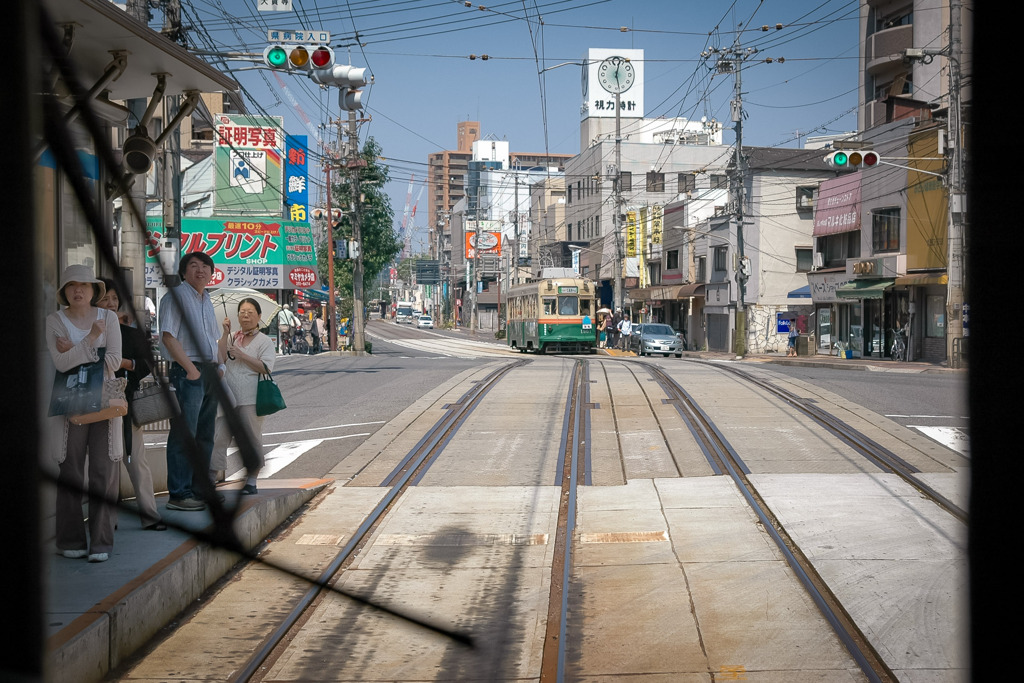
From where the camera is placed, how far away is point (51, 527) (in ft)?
18.2

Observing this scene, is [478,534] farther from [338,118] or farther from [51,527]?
[338,118]

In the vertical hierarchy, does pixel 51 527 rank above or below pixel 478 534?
above

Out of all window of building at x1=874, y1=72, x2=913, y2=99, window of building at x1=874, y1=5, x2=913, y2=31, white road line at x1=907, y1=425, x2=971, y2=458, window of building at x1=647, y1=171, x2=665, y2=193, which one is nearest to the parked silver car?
window of building at x1=874, y1=72, x2=913, y2=99

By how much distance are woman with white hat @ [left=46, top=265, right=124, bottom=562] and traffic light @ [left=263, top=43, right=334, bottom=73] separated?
7.18 meters

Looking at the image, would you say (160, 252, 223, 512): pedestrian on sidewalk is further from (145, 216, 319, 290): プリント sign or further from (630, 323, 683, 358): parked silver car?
(630, 323, 683, 358): parked silver car

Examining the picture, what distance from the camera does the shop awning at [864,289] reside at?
104 feet

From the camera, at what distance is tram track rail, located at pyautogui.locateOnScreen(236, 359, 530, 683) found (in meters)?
4.59

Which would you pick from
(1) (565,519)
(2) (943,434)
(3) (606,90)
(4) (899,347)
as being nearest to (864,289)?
(4) (899,347)

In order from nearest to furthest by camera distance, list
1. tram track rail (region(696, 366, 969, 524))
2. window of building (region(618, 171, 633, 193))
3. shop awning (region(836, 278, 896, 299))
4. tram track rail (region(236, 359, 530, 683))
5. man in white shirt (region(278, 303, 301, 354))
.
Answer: tram track rail (region(236, 359, 530, 683)) < tram track rail (region(696, 366, 969, 524)) < shop awning (region(836, 278, 896, 299)) < man in white shirt (region(278, 303, 301, 354)) < window of building (region(618, 171, 633, 193))

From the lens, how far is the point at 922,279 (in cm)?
2878

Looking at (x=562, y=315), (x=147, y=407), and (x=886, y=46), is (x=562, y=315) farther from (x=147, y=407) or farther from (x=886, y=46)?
(x=147, y=407)

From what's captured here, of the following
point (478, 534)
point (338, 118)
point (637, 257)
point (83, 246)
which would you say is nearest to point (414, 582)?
point (478, 534)

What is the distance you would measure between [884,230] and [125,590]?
32.3 metres

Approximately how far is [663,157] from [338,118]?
28203 millimetres
